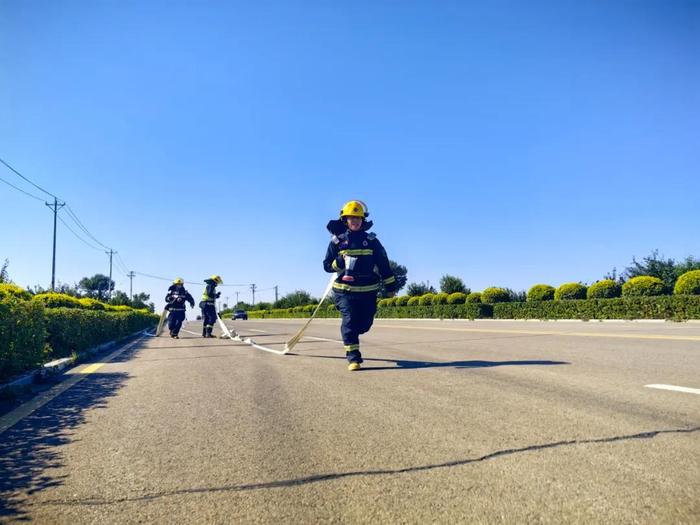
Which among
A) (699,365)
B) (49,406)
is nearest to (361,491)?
(49,406)

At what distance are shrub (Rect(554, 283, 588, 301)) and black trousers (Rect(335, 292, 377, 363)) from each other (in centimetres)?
2217

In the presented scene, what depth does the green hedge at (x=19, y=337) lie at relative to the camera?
617 cm

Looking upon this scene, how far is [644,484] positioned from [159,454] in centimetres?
262

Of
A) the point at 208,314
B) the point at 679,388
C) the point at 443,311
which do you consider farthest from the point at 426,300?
the point at 679,388

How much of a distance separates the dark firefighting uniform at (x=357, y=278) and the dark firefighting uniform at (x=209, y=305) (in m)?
9.30

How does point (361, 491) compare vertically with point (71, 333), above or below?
below

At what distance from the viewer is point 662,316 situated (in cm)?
2067

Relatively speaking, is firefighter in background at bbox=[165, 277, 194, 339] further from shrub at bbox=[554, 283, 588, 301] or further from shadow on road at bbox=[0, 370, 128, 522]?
shrub at bbox=[554, 283, 588, 301]

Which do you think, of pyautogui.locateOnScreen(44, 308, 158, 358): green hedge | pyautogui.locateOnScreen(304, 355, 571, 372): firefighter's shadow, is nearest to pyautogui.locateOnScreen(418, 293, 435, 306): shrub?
pyautogui.locateOnScreen(44, 308, 158, 358): green hedge

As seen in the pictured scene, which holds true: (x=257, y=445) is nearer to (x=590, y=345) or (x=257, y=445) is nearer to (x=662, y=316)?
(x=590, y=345)

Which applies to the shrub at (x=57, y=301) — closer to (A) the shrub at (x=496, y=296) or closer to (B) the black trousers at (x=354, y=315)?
(B) the black trousers at (x=354, y=315)

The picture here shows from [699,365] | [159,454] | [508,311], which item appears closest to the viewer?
[159,454]

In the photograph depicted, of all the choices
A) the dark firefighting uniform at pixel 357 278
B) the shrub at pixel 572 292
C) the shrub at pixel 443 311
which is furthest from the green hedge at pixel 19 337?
the shrub at pixel 443 311

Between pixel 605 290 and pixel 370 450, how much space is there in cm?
2496
